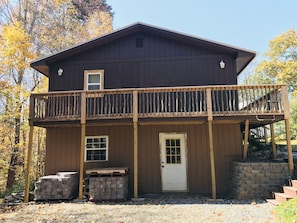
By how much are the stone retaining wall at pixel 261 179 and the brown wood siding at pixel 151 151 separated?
1282 mm

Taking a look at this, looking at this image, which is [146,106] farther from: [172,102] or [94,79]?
[94,79]

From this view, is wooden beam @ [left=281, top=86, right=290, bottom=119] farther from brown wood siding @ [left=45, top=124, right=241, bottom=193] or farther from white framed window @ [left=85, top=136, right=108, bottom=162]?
white framed window @ [left=85, top=136, right=108, bottom=162]

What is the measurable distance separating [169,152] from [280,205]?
4230mm

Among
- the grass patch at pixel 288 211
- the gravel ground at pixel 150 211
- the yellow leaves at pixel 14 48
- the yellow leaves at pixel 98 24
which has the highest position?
the yellow leaves at pixel 98 24

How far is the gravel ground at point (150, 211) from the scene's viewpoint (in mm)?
5688

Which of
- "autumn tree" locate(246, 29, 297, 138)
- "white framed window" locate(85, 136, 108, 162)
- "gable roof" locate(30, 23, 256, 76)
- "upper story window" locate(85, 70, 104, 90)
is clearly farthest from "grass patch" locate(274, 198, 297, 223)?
"autumn tree" locate(246, 29, 297, 138)

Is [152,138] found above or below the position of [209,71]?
below

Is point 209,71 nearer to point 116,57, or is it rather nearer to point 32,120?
point 116,57

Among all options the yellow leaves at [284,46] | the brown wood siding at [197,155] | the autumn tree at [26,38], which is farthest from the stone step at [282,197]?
the yellow leaves at [284,46]

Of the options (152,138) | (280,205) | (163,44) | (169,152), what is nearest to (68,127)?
(152,138)

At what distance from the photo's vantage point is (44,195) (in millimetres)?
8078

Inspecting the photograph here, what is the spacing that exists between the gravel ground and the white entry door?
1.22 metres

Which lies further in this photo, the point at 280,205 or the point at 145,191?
the point at 145,191

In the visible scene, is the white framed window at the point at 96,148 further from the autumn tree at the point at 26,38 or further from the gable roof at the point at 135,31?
the autumn tree at the point at 26,38
